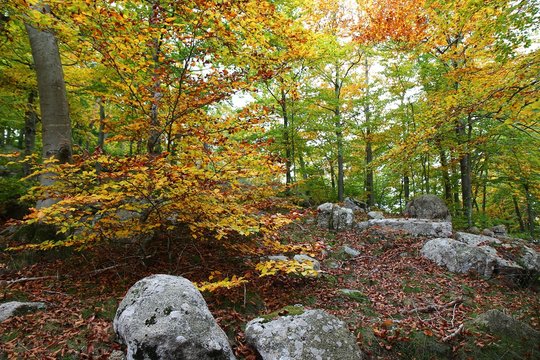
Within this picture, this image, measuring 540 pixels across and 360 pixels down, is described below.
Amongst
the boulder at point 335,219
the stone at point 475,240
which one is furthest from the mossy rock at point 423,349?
the boulder at point 335,219

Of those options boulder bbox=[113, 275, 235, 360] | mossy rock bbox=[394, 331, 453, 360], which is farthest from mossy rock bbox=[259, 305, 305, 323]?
mossy rock bbox=[394, 331, 453, 360]

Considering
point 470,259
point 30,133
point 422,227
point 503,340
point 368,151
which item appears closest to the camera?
point 503,340

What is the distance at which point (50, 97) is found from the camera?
6145mm

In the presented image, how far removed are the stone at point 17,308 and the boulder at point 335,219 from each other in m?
8.63

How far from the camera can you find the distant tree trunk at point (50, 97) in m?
6.09

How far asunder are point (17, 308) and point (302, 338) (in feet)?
13.8

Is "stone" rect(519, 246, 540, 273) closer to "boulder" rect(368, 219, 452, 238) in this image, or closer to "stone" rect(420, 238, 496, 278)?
"stone" rect(420, 238, 496, 278)

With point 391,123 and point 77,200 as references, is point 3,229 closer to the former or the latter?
point 77,200

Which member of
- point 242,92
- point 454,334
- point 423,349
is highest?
point 242,92

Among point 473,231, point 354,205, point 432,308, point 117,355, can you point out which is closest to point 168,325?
point 117,355

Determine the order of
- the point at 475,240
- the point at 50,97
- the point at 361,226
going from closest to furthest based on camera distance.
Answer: the point at 50,97
the point at 475,240
the point at 361,226

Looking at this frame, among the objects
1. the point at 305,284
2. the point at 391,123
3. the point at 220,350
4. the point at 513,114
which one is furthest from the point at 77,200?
the point at 391,123

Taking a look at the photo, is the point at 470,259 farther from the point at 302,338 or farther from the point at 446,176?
the point at 446,176

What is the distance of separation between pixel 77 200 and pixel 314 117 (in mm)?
11971
